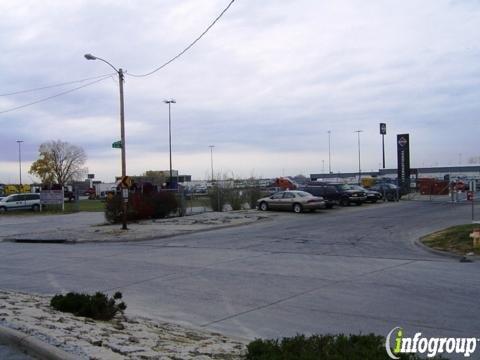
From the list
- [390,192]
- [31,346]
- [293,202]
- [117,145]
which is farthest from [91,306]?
[390,192]

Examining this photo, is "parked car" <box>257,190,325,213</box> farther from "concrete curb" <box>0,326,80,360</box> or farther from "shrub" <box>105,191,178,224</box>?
"concrete curb" <box>0,326,80,360</box>

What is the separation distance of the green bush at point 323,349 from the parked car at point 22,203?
4886 cm

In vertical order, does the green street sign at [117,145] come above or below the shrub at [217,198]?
above

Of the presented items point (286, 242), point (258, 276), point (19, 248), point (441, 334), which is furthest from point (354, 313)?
point (19, 248)

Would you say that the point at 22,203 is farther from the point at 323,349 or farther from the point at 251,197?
the point at 323,349

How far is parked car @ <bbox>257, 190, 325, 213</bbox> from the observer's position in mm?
34719

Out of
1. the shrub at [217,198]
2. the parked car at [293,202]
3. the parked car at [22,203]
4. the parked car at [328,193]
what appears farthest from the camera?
the parked car at [22,203]

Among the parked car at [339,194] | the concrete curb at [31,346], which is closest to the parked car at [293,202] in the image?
the parked car at [339,194]

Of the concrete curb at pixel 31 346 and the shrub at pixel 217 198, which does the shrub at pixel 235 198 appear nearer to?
the shrub at pixel 217 198

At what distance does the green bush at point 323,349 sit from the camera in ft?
15.3

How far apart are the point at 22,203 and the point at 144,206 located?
22.0 meters

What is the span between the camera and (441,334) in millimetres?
7305

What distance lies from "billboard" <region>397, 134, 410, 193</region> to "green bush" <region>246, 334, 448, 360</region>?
1885 inches

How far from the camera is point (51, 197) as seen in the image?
1914 inches
